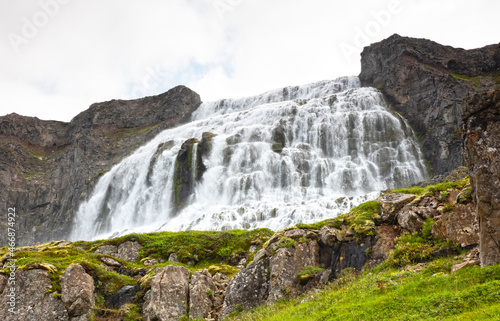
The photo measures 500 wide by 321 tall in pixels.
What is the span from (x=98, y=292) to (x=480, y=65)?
7046cm

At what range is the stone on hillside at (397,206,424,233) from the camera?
39.2 feet

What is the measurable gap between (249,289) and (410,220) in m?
6.15

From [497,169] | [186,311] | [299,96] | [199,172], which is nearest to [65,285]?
[186,311]

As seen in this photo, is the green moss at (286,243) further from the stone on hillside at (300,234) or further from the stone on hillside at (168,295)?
the stone on hillside at (168,295)

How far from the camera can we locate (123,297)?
15172 mm

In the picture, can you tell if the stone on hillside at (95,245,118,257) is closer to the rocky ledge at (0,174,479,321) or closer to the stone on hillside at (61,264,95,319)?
the rocky ledge at (0,174,479,321)

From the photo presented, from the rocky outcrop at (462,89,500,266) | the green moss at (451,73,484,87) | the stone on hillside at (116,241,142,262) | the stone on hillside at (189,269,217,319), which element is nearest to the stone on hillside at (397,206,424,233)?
the rocky outcrop at (462,89,500,266)

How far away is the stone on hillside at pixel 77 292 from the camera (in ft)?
46.8

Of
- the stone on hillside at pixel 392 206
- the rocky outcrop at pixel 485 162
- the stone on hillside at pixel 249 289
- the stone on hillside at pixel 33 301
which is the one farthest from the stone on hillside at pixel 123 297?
the rocky outcrop at pixel 485 162

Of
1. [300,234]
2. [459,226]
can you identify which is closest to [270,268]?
[300,234]

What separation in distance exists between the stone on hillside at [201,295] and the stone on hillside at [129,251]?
870 cm

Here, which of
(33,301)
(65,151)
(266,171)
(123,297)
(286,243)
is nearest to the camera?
(286,243)

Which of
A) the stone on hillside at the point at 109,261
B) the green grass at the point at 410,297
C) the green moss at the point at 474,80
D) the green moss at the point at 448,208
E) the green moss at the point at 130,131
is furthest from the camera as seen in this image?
the green moss at the point at 130,131

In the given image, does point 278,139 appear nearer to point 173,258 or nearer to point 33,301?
point 173,258
